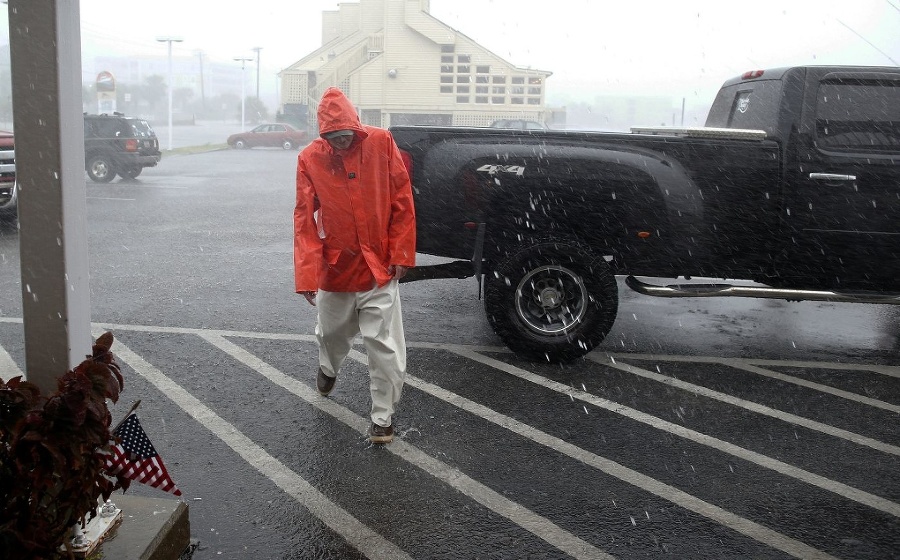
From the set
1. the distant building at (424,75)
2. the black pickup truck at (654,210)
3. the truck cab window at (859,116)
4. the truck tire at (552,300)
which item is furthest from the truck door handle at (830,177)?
the distant building at (424,75)

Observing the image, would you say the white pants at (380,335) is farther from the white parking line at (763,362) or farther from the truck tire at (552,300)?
the white parking line at (763,362)

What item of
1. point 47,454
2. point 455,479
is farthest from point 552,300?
point 47,454

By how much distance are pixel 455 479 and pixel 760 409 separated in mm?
2087

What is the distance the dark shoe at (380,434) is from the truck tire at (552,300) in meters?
1.58

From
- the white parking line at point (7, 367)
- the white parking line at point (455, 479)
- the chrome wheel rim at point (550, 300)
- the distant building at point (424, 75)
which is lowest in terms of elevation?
the white parking line at point (455, 479)

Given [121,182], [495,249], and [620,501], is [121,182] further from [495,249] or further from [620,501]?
[620,501]

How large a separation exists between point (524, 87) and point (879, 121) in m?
11.0

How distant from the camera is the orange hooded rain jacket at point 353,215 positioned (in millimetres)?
4270

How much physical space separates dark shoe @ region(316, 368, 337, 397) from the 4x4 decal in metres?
1.71

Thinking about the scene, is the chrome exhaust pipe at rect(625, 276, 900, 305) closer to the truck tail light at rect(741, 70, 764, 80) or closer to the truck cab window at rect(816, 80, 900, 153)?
the truck cab window at rect(816, 80, 900, 153)

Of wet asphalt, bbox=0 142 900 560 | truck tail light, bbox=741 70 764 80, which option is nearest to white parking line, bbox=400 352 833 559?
wet asphalt, bbox=0 142 900 560

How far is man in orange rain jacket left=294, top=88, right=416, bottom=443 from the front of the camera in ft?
14.0

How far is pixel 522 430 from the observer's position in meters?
4.57

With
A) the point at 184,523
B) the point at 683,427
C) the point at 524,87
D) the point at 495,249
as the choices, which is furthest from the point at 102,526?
the point at 524,87
